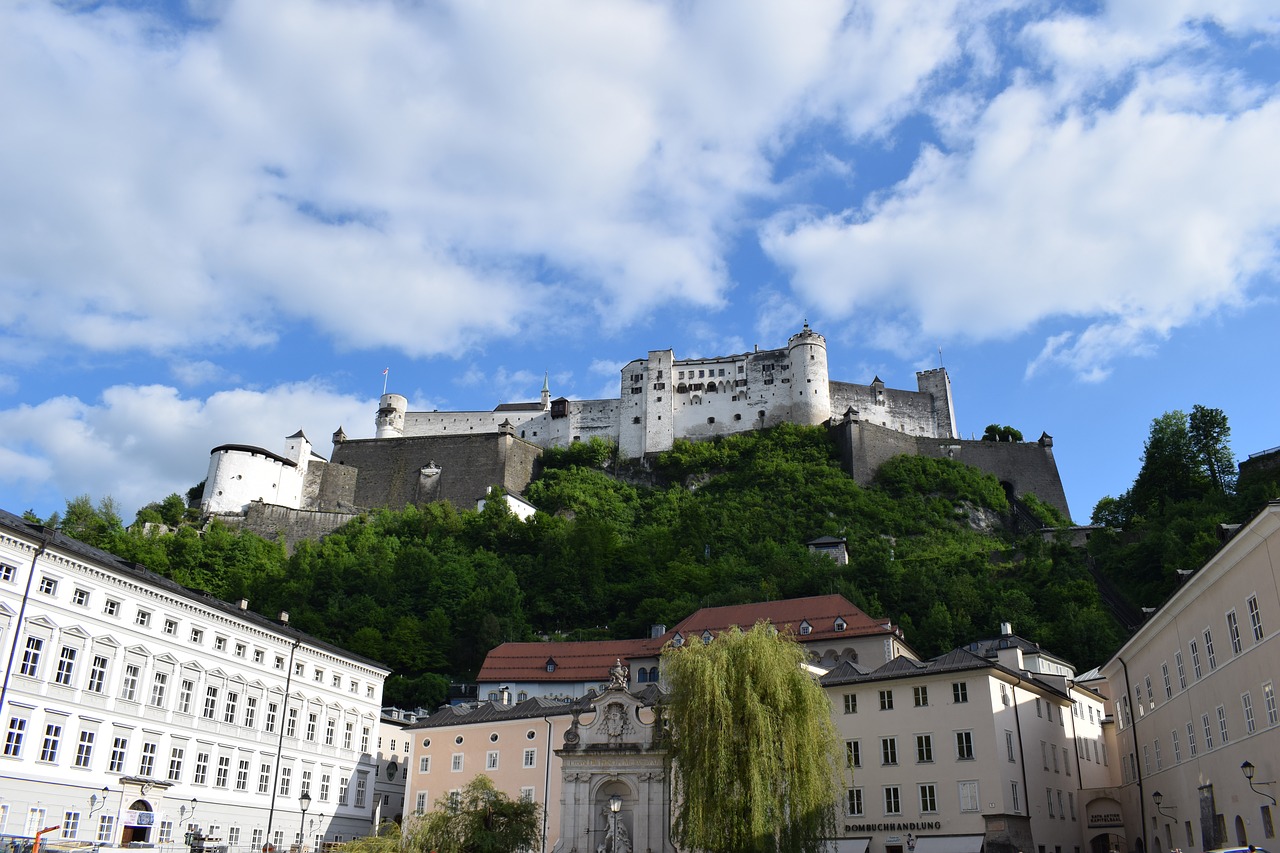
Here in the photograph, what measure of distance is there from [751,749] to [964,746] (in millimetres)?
9300

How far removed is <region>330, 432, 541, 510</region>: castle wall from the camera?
90812 millimetres

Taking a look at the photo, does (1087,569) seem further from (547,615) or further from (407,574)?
(407,574)

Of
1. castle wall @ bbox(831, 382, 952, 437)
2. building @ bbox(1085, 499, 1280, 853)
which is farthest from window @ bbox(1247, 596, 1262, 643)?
castle wall @ bbox(831, 382, 952, 437)

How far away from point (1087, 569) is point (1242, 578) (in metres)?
44.8

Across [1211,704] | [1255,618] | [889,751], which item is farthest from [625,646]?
[1255,618]

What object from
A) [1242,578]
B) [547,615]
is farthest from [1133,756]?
[547,615]

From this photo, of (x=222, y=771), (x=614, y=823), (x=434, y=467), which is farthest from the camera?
(x=434, y=467)

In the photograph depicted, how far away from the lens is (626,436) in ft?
324

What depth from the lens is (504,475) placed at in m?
90.6

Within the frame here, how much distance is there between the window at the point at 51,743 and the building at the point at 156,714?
0.05 metres

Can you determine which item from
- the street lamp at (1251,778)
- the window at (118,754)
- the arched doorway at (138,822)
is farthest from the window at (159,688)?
the street lamp at (1251,778)

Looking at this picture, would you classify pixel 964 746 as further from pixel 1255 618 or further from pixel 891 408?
pixel 891 408

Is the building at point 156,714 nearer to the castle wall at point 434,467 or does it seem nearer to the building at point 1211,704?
the building at point 1211,704

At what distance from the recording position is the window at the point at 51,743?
1253 inches
